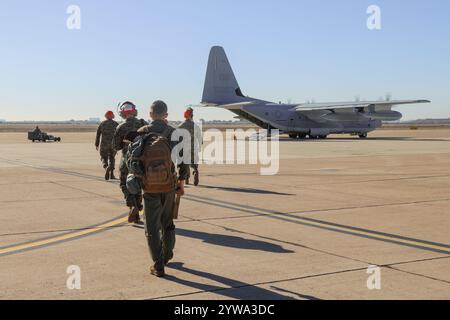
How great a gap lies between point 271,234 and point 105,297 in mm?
3644

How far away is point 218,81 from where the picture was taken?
51906 mm

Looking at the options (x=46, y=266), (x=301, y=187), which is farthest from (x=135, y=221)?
(x=301, y=187)

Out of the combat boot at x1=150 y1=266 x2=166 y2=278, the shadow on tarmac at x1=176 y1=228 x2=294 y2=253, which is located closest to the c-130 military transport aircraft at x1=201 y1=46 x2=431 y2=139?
Result: the shadow on tarmac at x1=176 y1=228 x2=294 y2=253

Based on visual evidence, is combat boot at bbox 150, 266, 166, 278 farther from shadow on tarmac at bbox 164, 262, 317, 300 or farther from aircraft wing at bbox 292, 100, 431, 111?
aircraft wing at bbox 292, 100, 431, 111

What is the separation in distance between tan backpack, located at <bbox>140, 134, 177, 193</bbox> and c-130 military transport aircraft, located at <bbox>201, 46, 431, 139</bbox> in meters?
43.1

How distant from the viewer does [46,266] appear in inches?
257

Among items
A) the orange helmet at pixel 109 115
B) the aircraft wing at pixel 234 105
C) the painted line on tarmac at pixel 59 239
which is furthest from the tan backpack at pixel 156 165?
the aircraft wing at pixel 234 105

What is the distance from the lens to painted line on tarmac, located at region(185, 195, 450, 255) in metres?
7.61

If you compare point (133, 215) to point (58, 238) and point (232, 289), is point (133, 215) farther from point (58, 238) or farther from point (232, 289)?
point (232, 289)

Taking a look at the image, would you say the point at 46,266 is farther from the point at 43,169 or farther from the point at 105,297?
the point at 43,169

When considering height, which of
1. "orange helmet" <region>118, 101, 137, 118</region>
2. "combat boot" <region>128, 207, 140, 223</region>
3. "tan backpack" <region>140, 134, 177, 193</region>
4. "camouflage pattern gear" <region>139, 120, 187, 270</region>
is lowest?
"combat boot" <region>128, 207, 140, 223</region>

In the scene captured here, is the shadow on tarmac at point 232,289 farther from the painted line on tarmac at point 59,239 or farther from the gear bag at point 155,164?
the painted line on tarmac at point 59,239

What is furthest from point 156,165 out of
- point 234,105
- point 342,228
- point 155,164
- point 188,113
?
point 234,105

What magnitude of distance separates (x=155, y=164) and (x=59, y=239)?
266 cm
